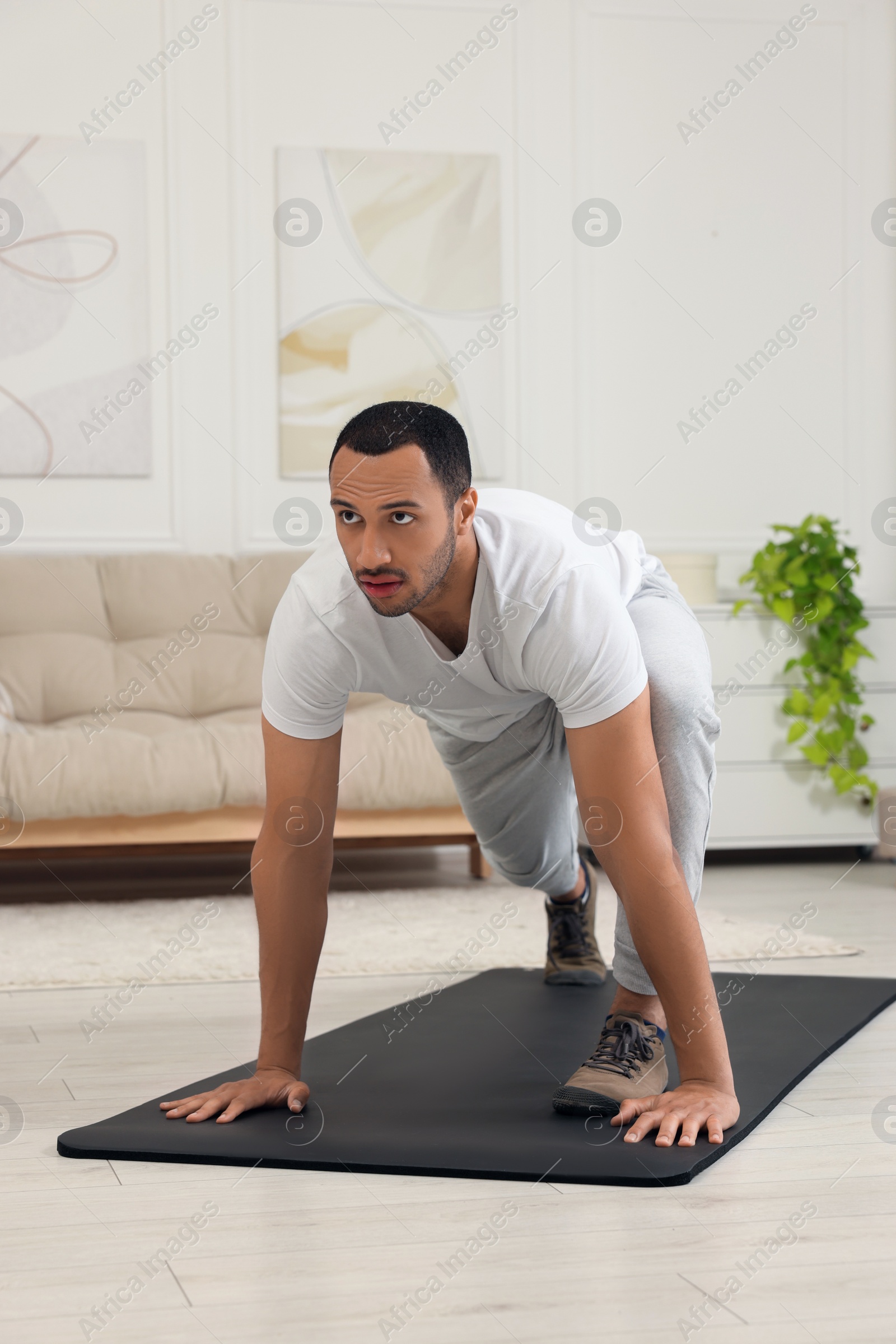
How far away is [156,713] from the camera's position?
136 inches

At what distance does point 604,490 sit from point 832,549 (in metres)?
0.80

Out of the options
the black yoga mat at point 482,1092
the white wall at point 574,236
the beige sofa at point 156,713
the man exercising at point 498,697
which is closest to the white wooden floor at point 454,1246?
the black yoga mat at point 482,1092

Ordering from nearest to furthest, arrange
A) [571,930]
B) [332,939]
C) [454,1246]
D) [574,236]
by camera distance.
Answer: [454,1246], [571,930], [332,939], [574,236]

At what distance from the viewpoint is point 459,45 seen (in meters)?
4.11

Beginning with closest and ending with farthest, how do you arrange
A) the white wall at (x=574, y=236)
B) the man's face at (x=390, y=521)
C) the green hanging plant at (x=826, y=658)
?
the man's face at (x=390, y=521), the green hanging plant at (x=826, y=658), the white wall at (x=574, y=236)

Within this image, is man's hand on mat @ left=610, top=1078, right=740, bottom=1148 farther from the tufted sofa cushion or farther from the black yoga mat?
the tufted sofa cushion

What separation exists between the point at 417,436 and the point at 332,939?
1516 millimetres

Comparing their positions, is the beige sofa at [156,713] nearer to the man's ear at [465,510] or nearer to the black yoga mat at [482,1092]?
the black yoga mat at [482,1092]

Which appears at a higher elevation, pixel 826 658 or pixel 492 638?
pixel 492 638

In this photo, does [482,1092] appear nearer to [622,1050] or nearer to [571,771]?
[622,1050]

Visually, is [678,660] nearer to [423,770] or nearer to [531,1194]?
[531,1194]

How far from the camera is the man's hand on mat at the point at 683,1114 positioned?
1.37 m

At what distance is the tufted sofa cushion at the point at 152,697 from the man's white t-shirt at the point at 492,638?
1.56 m

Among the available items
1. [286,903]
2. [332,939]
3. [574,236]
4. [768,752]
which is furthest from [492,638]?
[574,236]
